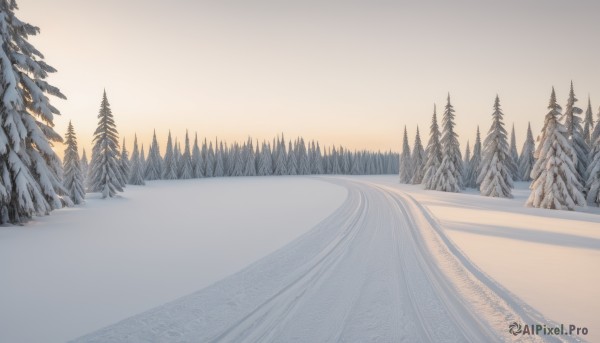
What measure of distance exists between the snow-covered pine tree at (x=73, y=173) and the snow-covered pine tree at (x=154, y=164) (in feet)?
159

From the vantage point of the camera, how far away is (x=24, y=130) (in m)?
14.6

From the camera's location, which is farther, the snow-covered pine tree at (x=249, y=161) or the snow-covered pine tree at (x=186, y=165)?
the snow-covered pine tree at (x=249, y=161)

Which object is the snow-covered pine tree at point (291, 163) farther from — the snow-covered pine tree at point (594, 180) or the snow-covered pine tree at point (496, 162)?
the snow-covered pine tree at point (594, 180)

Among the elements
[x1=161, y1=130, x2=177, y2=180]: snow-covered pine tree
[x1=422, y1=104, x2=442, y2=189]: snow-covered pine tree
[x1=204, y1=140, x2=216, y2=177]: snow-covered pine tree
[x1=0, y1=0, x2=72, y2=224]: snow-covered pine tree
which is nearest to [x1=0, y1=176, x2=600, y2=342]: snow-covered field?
[x1=0, y1=0, x2=72, y2=224]: snow-covered pine tree

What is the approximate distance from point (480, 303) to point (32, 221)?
1921 cm

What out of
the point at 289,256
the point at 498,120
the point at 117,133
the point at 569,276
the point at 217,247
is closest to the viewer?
the point at 569,276

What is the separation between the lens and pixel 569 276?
8.00 metres

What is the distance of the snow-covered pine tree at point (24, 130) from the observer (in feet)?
46.4

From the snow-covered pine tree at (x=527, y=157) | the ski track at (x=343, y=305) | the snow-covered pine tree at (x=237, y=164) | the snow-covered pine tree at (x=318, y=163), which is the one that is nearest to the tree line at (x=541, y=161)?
the snow-covered pine tree at (x=527, y=157)

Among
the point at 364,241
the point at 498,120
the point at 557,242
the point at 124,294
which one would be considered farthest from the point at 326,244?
the point at 498,120

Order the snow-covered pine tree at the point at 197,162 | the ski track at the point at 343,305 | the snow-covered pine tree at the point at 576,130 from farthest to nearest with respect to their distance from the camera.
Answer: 1. the snow-covered pine tree at the point at 197,162
2. the snow-covered pine tree at the point at 576,130
3. the ski track at the point at 343,305

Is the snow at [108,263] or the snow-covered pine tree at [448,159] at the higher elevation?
the snow-covered pine tree at [448,159]

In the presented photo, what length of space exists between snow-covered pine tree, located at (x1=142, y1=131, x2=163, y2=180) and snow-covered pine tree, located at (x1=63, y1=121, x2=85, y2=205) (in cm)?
4831

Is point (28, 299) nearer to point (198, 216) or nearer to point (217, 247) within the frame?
point (217, 247)
